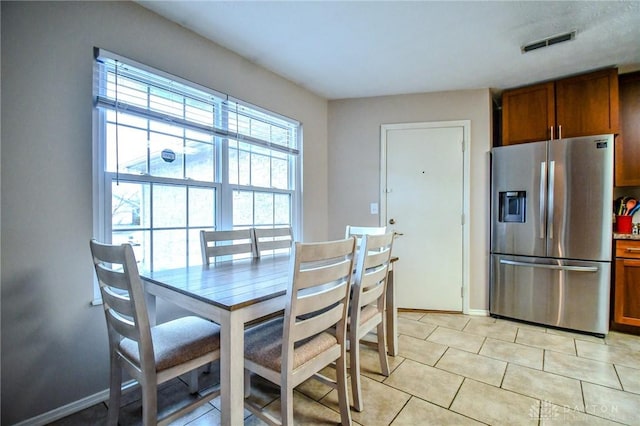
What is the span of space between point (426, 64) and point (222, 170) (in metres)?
1.98

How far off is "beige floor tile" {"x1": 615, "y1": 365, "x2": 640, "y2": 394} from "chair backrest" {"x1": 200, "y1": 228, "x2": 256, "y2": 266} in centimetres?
252

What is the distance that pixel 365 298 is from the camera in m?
1.61

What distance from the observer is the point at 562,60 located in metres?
2.43

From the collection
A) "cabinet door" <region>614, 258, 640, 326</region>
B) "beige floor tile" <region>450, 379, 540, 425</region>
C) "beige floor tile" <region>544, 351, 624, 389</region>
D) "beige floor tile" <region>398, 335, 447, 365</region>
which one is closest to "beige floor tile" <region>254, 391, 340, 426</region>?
"beige floor tile" <region>450, 379, 540, 425</region>

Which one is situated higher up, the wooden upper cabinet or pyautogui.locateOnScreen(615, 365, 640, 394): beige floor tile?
the wooden upper cabinet

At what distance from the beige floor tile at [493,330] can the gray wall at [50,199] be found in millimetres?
2820

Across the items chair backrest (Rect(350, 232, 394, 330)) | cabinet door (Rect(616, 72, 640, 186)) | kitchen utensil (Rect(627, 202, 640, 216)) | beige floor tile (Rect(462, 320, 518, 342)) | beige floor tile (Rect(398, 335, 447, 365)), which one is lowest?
beige floor tile (Rect(462, 320, 518, 342))

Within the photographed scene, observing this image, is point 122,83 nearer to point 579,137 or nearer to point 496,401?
point 496,401

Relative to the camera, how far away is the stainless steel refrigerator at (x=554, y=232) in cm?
246

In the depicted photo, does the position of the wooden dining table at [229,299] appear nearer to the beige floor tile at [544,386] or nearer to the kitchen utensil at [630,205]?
the beige floor tile at [544,386]

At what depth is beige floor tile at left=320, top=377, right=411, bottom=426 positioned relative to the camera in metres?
1.49

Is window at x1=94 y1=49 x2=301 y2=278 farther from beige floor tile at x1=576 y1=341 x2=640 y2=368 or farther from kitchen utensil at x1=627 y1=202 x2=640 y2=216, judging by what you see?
kitchen utensil at x1=627 y1=202 x2=640 y2=216

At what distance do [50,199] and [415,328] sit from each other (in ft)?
9.21

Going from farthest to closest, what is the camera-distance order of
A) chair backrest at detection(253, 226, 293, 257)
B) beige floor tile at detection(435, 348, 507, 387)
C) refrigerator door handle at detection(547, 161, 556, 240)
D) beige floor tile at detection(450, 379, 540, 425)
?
refrigerator door handle at detection(547, 161, 556, 240)
chair backrest at detection(253, 226, 293, 257)
beige floor tile at detection(435, 348, 507, 387)
beige floor tile at detection(450, 379, 540, 425)
